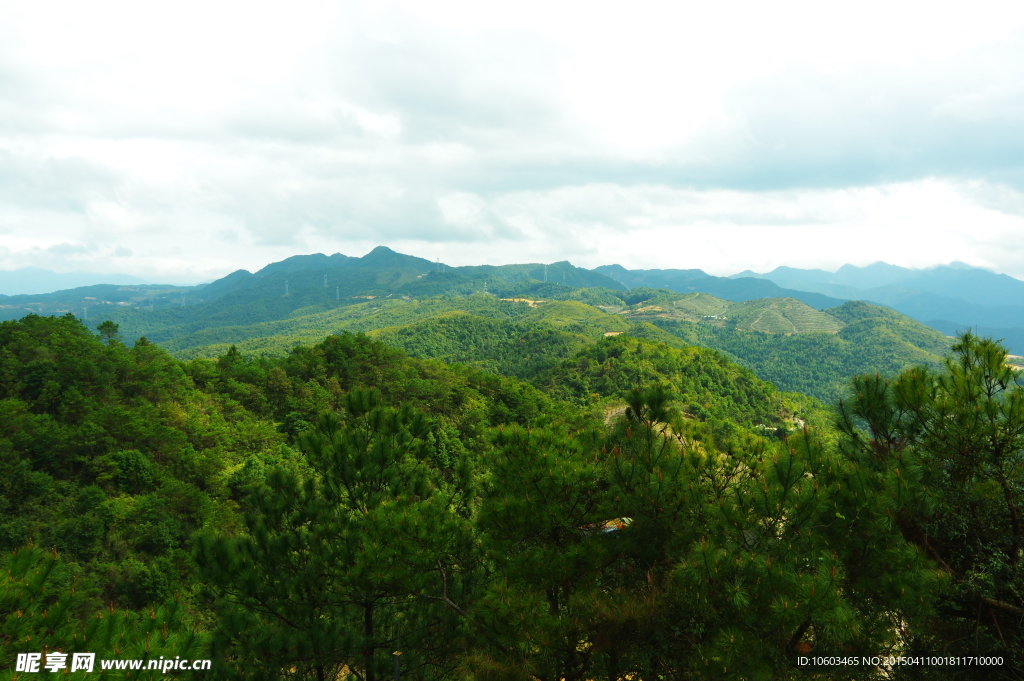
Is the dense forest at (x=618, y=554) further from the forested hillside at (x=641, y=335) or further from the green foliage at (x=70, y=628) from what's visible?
Answer: the forested hillside at (x=641, y=335)

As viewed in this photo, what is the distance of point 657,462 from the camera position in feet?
18.9

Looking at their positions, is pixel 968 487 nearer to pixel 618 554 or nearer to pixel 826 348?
pixel 618 554

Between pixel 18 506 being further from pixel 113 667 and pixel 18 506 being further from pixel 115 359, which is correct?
pixel 113 667

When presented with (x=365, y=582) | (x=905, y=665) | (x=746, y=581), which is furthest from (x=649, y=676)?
(x=365, y=582)

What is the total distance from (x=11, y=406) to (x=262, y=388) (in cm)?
1404

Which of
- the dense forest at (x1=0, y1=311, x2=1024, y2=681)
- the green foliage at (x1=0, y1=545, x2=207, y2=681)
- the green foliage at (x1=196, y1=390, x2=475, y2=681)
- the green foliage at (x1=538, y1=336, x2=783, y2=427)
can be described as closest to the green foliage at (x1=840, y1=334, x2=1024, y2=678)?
the dense forest at (x1=0, y1=311, x2=1024, y2=681)

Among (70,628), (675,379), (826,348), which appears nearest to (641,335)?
(675,379)

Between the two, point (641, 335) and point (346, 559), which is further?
point (641, 335)

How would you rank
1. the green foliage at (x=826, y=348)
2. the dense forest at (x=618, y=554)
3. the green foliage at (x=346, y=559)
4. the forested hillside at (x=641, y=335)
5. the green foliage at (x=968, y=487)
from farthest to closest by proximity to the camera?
1. the green foliage at (x=826, y=348)
2. the forested hillside at (x=641, y=335)
3. the green foliage at (x=346, y=559)
4. the green foliage at (x=968, y=487)
5. the dense forest at (x=618, y=554)

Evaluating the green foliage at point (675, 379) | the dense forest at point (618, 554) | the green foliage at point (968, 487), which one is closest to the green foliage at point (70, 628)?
the dense forest at point (618, 554)

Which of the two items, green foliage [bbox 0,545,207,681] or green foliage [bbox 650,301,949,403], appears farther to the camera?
green foliage [bbox 650,301,949,403]

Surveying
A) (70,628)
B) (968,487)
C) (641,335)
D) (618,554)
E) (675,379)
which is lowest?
(675,379)

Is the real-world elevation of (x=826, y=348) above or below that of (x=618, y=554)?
below

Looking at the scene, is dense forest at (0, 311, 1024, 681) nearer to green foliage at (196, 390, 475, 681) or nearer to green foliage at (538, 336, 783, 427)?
green foliage at (196, 390, 475, 681)
